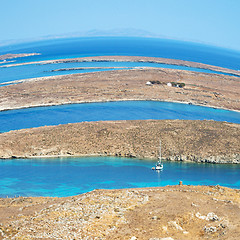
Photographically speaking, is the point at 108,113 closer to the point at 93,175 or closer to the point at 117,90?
the point at 117,90

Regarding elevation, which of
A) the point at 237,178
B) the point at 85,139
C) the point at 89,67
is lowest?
the point at 237,178

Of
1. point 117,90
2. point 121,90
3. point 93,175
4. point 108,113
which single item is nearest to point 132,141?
point 93,175

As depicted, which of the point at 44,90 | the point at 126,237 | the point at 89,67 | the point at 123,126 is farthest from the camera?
the point at 89,67

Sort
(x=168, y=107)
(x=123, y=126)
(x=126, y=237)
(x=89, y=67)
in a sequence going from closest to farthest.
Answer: (x=126, y=237) < (x=123, y=126) < (x=168, y=107) < (x=89, y=67)

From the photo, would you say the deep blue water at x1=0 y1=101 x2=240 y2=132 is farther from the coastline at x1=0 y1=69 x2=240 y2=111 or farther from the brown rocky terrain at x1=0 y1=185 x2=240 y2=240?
the brown rocky terrain at x1=0 y1=185 x2=240 y2=240

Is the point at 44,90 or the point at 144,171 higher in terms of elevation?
the point at 44,90

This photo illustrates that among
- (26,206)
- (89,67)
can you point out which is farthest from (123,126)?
(89,67)

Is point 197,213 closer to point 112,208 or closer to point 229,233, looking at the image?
point 229,233

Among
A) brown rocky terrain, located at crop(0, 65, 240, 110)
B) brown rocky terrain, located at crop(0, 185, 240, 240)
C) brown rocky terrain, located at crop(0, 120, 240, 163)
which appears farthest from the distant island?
brown rocky terrain, located at crop(0, 185, 240, 240)
